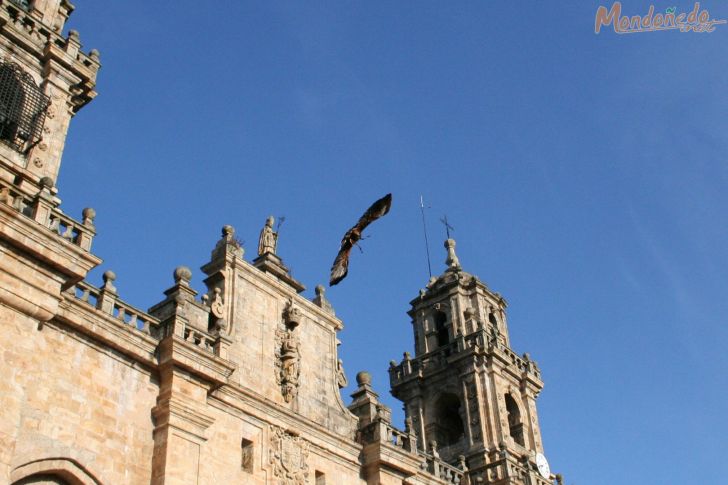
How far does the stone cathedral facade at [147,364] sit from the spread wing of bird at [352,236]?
31.3 inches

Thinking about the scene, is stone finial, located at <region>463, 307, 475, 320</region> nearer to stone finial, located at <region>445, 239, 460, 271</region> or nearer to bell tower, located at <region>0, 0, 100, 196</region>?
stone finial, located at <region>445, 239, 460, 271</region>

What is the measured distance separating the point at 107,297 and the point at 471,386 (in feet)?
57.6

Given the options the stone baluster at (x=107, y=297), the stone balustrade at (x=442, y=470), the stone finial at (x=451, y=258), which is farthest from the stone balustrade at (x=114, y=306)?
the stone finial at (x=451, y=258)

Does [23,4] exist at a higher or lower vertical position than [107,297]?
higher

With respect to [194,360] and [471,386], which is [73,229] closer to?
[194,360]

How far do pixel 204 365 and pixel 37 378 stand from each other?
4352mm

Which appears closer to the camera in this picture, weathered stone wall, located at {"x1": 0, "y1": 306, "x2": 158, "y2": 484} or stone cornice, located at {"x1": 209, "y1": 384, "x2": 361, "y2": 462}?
weathered stone wall, located at {"x1": 0, "y1": 306, "x2": 158, "y2": 484}

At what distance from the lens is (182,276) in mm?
22344

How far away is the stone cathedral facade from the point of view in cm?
1723

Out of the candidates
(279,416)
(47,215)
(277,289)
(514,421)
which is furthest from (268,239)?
(514,421)

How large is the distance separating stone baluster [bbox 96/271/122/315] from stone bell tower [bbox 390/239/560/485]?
49.0ft

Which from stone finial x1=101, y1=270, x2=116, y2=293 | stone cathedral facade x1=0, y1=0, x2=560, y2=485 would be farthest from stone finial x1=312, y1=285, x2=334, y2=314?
stone finial x1=101, y1=270, x2=116, y2=293

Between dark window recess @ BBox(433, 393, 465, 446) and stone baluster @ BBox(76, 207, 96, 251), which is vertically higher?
dark window recess @ BBox(433, 393, 465, 446)

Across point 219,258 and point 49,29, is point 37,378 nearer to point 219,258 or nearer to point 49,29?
point 219,258
